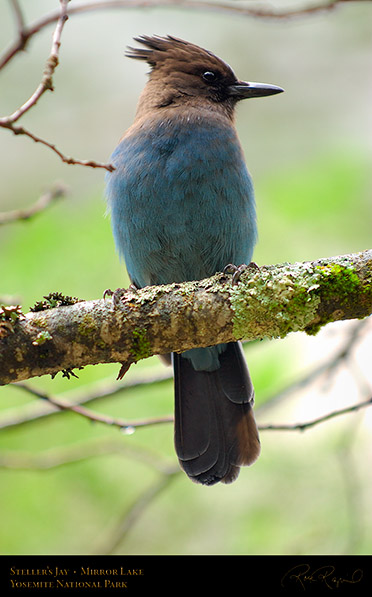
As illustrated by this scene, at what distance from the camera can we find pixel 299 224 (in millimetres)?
6129

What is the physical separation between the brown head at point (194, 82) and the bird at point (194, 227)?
35 mm

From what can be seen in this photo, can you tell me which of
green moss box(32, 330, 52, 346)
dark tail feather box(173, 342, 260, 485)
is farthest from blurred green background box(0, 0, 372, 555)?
green moss box(32, 330, 52, 346)

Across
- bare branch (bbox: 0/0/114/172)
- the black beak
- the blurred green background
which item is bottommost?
the blurred green background

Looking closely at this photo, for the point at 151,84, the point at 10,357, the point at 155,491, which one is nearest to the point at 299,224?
the point at 151,84

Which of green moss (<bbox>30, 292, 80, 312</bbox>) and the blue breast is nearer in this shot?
green moss (<bbox>30, 292, 80, 312</bbox>)

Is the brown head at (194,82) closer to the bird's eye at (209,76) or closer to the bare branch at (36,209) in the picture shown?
the bird's eye at (209,76)

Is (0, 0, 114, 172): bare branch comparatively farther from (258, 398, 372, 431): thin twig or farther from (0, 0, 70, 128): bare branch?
(258, 398, 372, 431): thin twig

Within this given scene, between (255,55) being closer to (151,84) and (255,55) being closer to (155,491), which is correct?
(151,84)

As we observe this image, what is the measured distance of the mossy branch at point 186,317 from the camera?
315 centimetres

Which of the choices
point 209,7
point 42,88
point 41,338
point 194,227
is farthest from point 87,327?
point 209,7

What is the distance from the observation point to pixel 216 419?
4559 millimetres

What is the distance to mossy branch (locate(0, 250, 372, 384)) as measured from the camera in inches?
124

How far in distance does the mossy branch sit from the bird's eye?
2.18 meters
